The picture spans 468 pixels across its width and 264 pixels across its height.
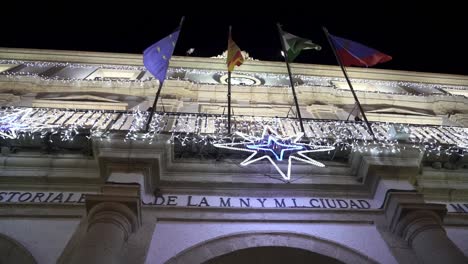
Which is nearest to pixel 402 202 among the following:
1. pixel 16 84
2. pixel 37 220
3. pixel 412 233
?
pixel 412 233

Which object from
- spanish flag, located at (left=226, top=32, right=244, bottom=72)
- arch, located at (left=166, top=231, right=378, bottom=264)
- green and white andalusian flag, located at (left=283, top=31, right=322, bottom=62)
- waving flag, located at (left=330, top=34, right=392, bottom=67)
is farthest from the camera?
green and white andalusian flag, located at (left=283, top=31, right=322, bottom=62)

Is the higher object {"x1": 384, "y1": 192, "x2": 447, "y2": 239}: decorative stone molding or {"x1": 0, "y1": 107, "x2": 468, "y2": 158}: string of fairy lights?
{"x1": 0, "y1": 107, "x2": 468, "y2": 158}: string of fairy lights

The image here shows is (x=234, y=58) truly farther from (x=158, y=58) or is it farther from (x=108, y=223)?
(x=108, y=223)

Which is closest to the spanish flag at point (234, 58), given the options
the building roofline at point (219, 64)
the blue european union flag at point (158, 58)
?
the blue european union flag at point (158, 58)

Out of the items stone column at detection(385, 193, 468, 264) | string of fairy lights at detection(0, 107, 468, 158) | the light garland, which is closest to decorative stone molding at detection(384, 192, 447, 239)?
stone column at detection(385, 193, 468, 264)

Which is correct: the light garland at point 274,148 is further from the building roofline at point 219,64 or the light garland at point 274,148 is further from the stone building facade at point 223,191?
the building roofline at point 219,64

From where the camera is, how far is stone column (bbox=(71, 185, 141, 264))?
575 centimetres

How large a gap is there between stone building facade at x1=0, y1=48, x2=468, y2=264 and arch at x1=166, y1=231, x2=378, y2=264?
0.7 inches

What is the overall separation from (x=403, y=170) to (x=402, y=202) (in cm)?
115

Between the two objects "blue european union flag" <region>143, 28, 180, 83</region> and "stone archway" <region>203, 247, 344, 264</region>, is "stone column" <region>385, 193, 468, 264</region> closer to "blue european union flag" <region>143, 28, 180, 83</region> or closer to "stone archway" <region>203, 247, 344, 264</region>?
"stone archway" <region>203, 247, 344, 264</region>

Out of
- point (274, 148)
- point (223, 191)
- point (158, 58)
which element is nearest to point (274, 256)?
point (223, 191)

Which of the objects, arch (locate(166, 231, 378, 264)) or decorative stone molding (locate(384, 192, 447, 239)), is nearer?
arch (locate(166, 231, 378, 264))

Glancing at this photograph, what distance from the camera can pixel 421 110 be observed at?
1486 centimetres

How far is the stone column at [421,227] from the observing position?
6.15 meters
